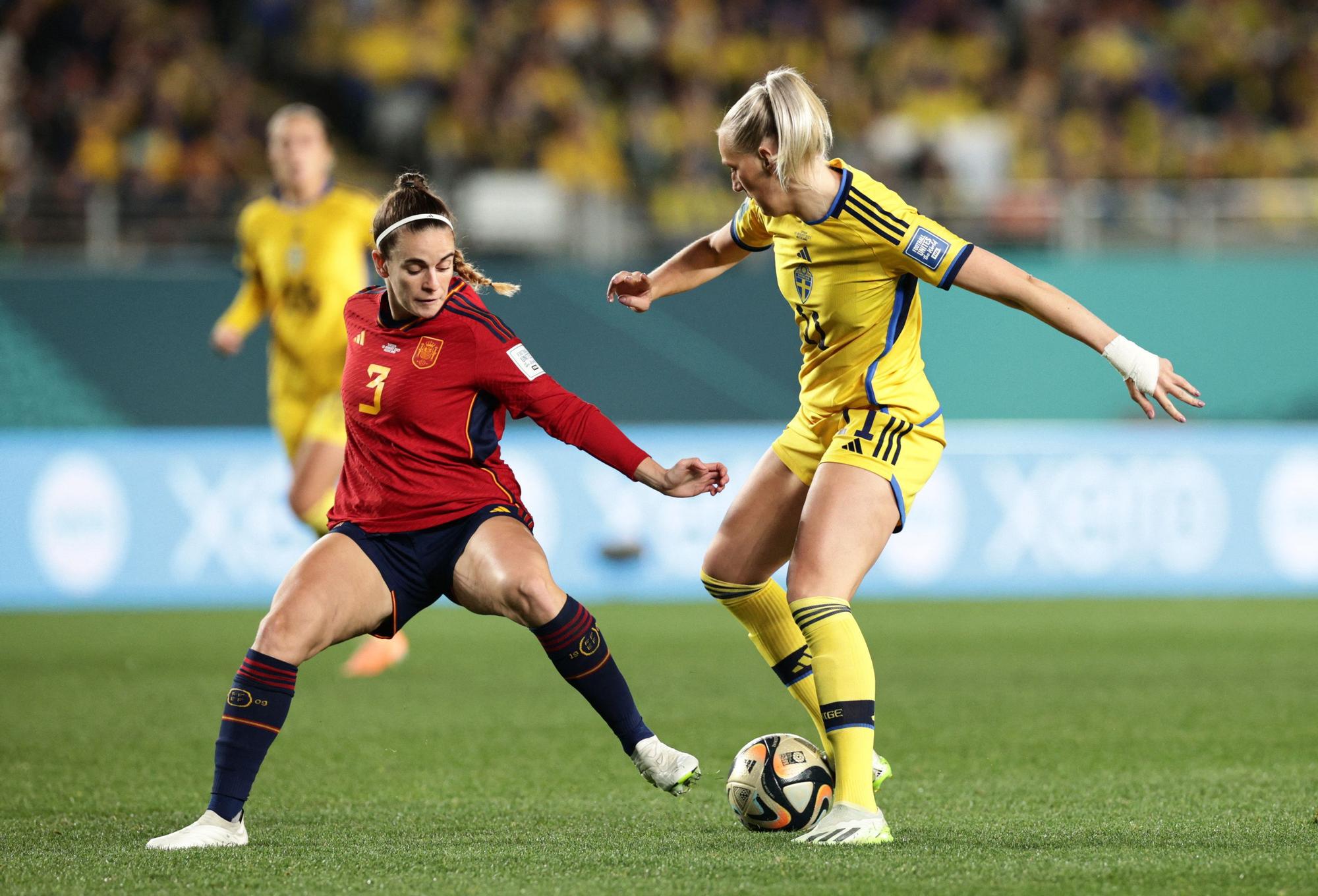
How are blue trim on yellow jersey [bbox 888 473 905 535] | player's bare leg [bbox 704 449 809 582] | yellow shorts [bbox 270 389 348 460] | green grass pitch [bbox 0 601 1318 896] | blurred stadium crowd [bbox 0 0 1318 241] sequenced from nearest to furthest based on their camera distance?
1. green grass pitch [bbox 0 601 1318 896]
2. blue trim on yellow jersey [bbox 888 473 905 535]
3. player's bare leg [bbox 704 449 809 582]
4. yellow shorts [bbox 270 389 348 460]
5. blurred stadium crowd [bbox 0 0 1318 241]

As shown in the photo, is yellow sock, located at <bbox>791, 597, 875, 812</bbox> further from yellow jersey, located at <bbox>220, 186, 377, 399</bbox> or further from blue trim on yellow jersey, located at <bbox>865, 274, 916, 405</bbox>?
yellow jersey, located at <bbox>220, 186, 377, 399</bbox>

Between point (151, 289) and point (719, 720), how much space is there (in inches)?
333

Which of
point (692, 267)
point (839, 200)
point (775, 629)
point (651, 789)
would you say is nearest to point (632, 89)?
point (692, 267)

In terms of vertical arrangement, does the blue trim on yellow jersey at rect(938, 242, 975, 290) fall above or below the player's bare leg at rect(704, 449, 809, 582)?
above

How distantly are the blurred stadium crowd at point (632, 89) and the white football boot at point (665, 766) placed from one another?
368 inches

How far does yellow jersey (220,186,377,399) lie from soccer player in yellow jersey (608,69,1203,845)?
343 centimetres

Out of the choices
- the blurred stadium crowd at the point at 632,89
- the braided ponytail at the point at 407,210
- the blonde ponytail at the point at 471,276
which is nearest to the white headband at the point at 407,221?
the braided ponytail at the point at 407,210

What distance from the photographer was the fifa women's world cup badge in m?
4.55

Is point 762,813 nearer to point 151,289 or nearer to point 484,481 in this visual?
point 484,481

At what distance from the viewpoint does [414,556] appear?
455 cm

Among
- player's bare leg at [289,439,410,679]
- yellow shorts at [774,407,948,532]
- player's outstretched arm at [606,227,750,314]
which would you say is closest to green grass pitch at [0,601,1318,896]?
player's bare leg at [289,439,410,679]

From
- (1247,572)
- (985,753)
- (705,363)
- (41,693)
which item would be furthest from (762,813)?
(705,363)

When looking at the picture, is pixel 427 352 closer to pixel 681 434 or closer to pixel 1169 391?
pixel 1169 391

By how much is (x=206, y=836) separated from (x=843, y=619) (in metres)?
1.77
